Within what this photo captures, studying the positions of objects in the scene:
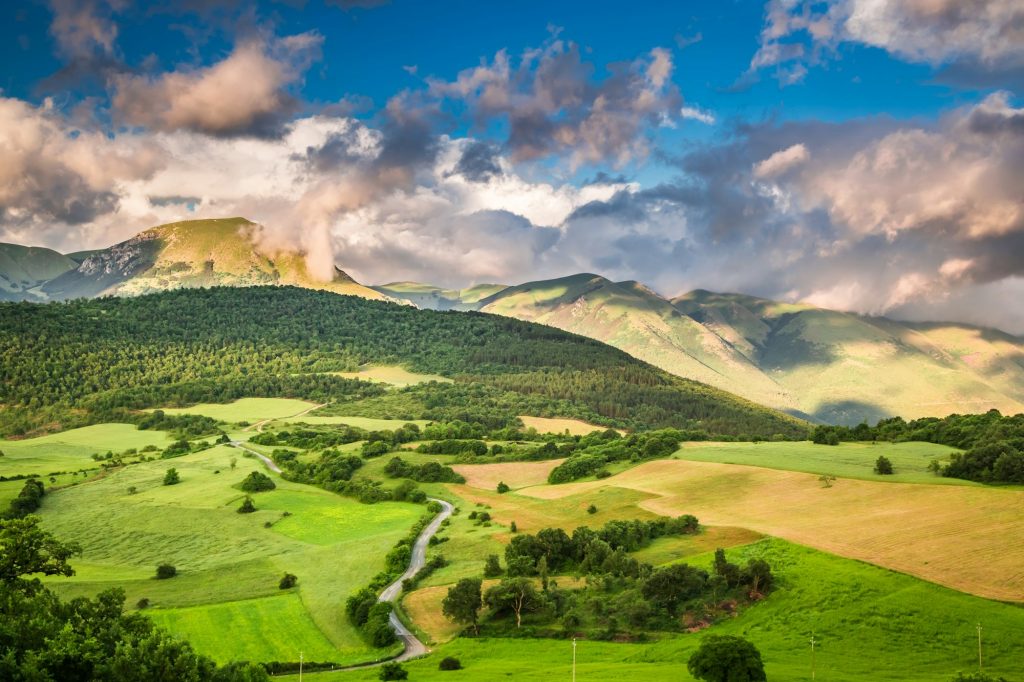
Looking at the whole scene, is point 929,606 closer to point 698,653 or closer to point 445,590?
point 698,653

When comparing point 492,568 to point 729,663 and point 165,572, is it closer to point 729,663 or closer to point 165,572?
point 729,663

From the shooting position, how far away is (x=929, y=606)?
76.7 meters

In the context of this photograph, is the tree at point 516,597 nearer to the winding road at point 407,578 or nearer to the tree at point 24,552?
the winding road at point 407,578

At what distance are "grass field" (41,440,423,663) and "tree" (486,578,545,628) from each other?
54.3ft

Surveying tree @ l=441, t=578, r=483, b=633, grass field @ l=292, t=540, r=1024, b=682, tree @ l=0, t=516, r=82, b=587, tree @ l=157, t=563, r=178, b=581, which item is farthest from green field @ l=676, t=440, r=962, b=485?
tree @ l=0, t=516, r=82, b=587

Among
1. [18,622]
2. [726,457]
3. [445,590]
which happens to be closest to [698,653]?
[445,590]

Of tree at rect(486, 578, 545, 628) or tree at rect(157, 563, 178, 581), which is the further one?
tree at rect(157, 563, 178, 581)

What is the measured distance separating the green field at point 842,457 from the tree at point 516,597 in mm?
70708

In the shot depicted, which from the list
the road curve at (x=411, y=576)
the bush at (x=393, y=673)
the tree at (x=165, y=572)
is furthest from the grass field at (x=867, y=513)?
the tree at (x=165, y=572)

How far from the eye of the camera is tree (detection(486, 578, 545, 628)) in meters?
93.4

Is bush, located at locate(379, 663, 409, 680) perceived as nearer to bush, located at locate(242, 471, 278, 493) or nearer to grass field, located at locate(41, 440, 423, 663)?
grass field, located at locate(41, 440, 423, 663)

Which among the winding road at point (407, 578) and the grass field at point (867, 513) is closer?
the grass field at point (867, 513)

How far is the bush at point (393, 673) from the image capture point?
235ft

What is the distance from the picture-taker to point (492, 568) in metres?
110
